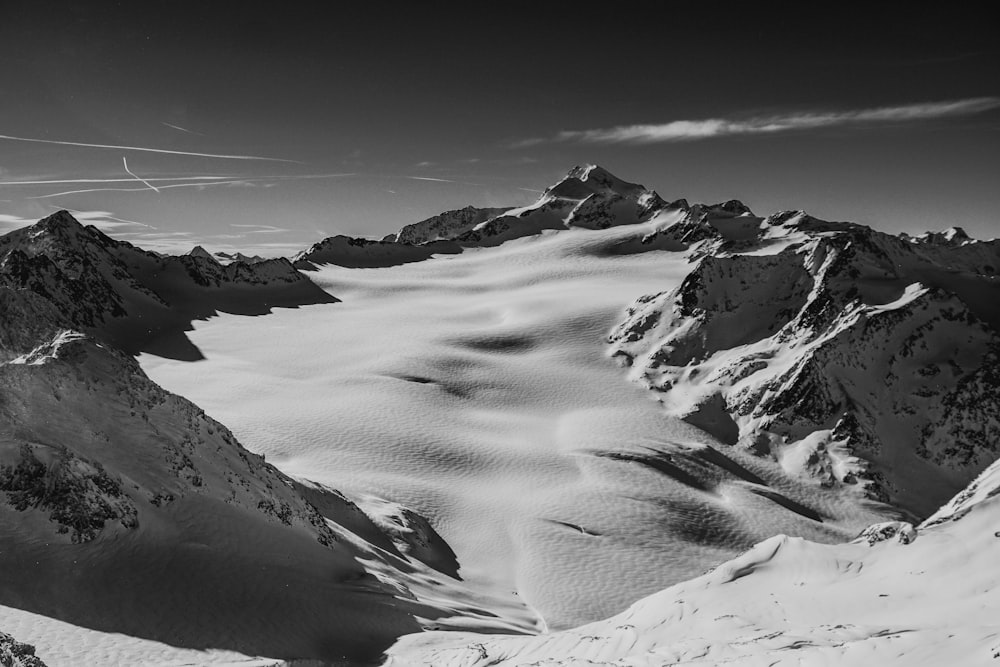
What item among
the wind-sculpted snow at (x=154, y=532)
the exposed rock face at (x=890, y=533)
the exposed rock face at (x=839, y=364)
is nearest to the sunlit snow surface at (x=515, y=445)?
the exposed rock face at (x=839, y=364)

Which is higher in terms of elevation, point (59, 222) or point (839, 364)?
point (59, 222)

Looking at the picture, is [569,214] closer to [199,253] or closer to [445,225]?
[445,225]

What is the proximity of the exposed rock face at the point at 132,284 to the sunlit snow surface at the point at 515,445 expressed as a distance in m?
6.80

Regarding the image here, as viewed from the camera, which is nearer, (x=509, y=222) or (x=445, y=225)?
(x=509, y=222)

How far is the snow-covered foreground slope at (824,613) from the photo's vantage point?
33.1ft

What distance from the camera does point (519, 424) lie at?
5278cm

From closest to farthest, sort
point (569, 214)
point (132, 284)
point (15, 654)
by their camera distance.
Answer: point (15, 654) → point (132, 284) → point (569, 214)

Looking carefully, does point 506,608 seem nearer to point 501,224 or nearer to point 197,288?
point 197,288

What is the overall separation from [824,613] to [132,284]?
320ft

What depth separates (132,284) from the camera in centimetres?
9162

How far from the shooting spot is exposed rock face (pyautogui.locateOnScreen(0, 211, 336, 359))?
77562mm

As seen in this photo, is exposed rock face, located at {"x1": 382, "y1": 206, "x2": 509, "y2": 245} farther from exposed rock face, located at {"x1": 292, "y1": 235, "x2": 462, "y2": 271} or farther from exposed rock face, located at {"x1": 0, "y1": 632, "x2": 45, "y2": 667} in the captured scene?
exposed rock face, located at {"x1": 0, "y1": 632, "x2": 45, "y2": 667}

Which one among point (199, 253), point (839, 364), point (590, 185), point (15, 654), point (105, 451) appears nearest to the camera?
point (15, 654)

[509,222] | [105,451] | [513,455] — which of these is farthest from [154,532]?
[509,222]
